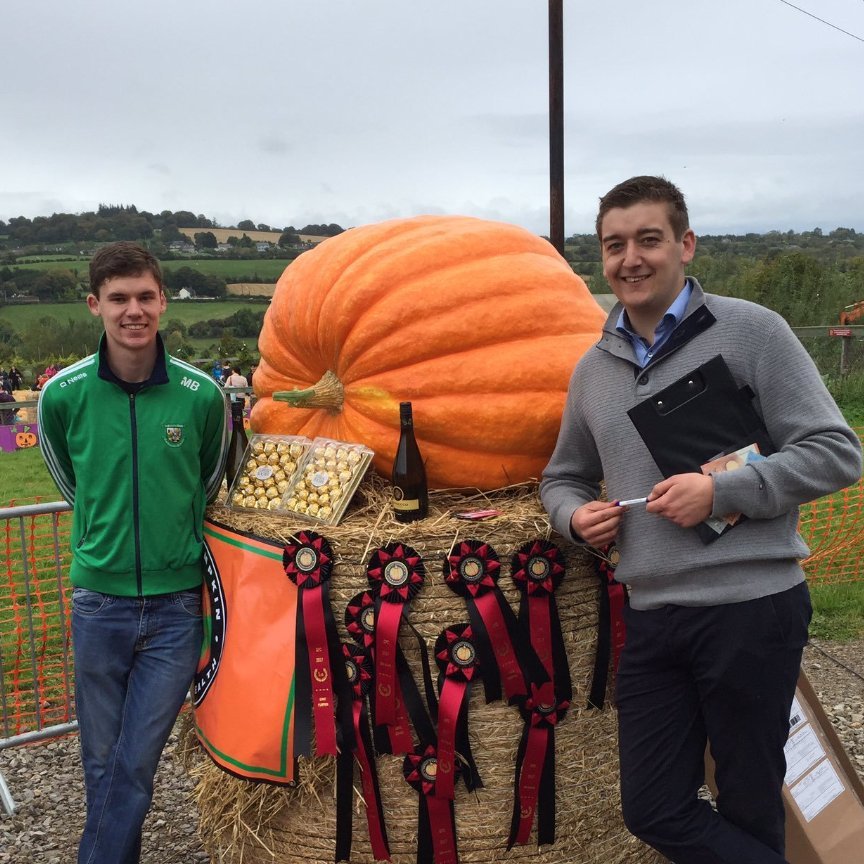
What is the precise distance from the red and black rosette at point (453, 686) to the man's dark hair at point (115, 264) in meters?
1.43

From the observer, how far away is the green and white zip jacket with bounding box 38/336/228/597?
2498mm

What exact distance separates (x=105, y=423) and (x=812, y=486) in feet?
6.46

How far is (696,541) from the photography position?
208 centimetres

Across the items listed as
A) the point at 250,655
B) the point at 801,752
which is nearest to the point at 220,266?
the point at 250,655

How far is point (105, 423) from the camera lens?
250 cm

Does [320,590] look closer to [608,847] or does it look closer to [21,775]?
[608,847]

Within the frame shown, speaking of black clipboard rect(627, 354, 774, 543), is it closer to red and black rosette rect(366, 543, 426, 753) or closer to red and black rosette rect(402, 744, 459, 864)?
red and black rosette rect(366, 543, 426, 753)

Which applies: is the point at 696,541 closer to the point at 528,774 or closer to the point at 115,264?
the point at 528,774

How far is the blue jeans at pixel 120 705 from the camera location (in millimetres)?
2490

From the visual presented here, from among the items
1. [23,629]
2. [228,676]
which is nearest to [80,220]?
[23,629]

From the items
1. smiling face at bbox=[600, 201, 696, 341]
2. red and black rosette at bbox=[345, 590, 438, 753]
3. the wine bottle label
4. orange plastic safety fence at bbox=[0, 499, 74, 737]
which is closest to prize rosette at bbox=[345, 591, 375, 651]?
red and black rosette at bbox=[345, 590, 438, 753]

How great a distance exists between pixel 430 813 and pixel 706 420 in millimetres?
1489

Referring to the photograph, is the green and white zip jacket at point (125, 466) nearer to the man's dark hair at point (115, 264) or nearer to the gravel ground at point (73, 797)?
the man's dark hair at point (115, 264)

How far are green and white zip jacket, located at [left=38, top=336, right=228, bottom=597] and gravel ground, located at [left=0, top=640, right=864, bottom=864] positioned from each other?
1112 millimetres
